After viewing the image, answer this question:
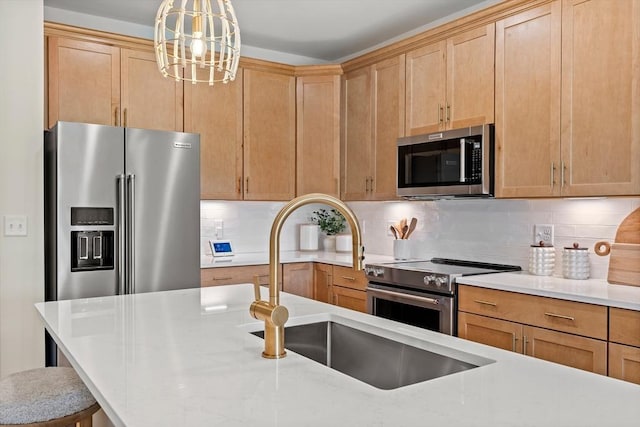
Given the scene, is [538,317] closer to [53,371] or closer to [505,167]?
[505,167]

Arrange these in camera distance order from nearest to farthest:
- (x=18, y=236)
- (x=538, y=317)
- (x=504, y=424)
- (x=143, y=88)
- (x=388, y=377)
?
(x=504, y=424)
(x=388, y=377)
(x=538, y=317)
(x=18, y=236)
(x=143, y=88)

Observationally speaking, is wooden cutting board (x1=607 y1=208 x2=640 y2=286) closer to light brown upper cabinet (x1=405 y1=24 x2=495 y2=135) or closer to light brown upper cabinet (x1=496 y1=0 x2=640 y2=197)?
light brown upper cabinet (x1=496 y1=0 x2=640 y2=197)

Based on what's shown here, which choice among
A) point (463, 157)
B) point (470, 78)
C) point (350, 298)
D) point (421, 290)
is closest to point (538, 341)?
point (421, 290)

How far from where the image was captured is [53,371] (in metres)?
1.84

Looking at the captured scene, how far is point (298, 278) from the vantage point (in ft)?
13.2

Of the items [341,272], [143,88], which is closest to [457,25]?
[341,272]

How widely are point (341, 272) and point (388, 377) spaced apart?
88.1 inches

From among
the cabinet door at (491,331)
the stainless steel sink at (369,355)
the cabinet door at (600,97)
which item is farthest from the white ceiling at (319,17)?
the stainless steel sink at (369,355)

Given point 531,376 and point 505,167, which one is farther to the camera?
point 505,167

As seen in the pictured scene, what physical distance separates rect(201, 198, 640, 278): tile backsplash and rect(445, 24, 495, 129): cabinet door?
583 mm

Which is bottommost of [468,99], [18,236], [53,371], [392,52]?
[53,371]

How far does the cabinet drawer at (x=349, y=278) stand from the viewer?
366cm

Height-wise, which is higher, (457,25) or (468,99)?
(457,25)

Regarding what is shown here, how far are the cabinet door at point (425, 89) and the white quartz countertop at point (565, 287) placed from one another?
3.56 feet
